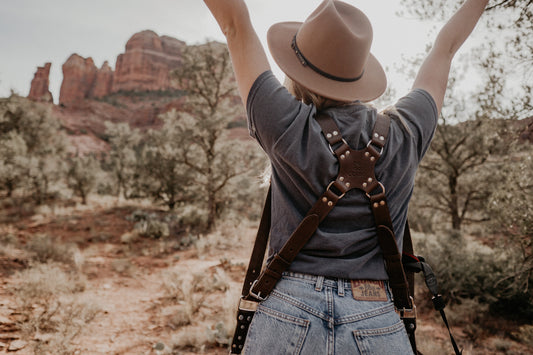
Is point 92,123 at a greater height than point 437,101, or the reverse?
point 92,123

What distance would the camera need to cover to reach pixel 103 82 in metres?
91.4

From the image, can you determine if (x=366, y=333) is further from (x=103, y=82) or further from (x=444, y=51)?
(x=103, y=82)

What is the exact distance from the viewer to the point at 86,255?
354 inches

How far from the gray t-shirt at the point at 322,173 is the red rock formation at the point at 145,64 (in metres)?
90.8

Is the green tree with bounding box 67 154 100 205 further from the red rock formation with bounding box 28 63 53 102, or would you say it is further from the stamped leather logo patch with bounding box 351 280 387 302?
the red rock formation with bounding box 28 63 53 102

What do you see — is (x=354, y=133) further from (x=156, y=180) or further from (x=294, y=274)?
(x=156, y=180)

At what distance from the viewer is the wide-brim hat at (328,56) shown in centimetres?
119

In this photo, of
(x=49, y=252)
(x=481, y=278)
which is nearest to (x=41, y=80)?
(x=49, y=252)

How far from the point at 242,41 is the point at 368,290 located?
99 cm

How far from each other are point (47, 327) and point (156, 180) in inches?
442

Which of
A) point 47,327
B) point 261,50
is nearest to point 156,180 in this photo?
point 47,327

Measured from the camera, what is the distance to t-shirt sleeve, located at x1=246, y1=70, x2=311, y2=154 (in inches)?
40.4

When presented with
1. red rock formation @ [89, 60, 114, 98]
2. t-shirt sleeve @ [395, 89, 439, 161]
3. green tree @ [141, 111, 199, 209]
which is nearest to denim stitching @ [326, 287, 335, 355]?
t-shirt sleeve @ [395, 89, 439, 161]

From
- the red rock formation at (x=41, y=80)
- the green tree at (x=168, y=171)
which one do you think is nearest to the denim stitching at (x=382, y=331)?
the green tree at (x=168, y=171)
